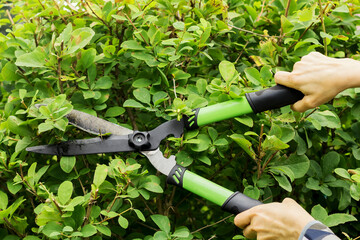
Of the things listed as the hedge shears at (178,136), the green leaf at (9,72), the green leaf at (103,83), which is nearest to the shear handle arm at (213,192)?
the hedge shears at (178,136)

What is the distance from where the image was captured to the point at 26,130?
1.69 meters

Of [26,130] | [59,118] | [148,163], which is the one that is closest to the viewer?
[59,118]

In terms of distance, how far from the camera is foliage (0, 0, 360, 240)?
1566 millimetres

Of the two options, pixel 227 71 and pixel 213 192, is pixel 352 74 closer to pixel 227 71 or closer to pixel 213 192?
pixel 227 71

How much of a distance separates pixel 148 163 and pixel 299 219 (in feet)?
2.37

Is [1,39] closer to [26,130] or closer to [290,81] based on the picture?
[26,130]

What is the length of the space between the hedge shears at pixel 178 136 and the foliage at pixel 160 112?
0.05 metres

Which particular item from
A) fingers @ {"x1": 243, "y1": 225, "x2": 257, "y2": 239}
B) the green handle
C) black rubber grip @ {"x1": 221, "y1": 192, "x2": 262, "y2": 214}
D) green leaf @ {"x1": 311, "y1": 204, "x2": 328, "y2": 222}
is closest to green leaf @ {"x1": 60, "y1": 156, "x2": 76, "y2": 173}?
the green handle

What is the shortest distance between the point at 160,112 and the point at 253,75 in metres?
0.45

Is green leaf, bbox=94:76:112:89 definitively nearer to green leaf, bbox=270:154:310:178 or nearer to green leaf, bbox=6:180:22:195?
green leaf, bbox=6:180:22:195

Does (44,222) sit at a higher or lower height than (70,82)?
lower

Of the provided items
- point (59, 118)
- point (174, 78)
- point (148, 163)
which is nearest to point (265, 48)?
point (174, 78)

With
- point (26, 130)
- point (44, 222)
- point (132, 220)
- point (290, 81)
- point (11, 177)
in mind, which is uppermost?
point (290, 81)

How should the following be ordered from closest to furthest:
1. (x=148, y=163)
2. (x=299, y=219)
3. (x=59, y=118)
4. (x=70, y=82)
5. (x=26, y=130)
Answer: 1. (x=299, y=219)
2. (x=59, y=118)
3. (x=26, y=130)
4. (x=148, y=163)
5. (x=70, y=82)
